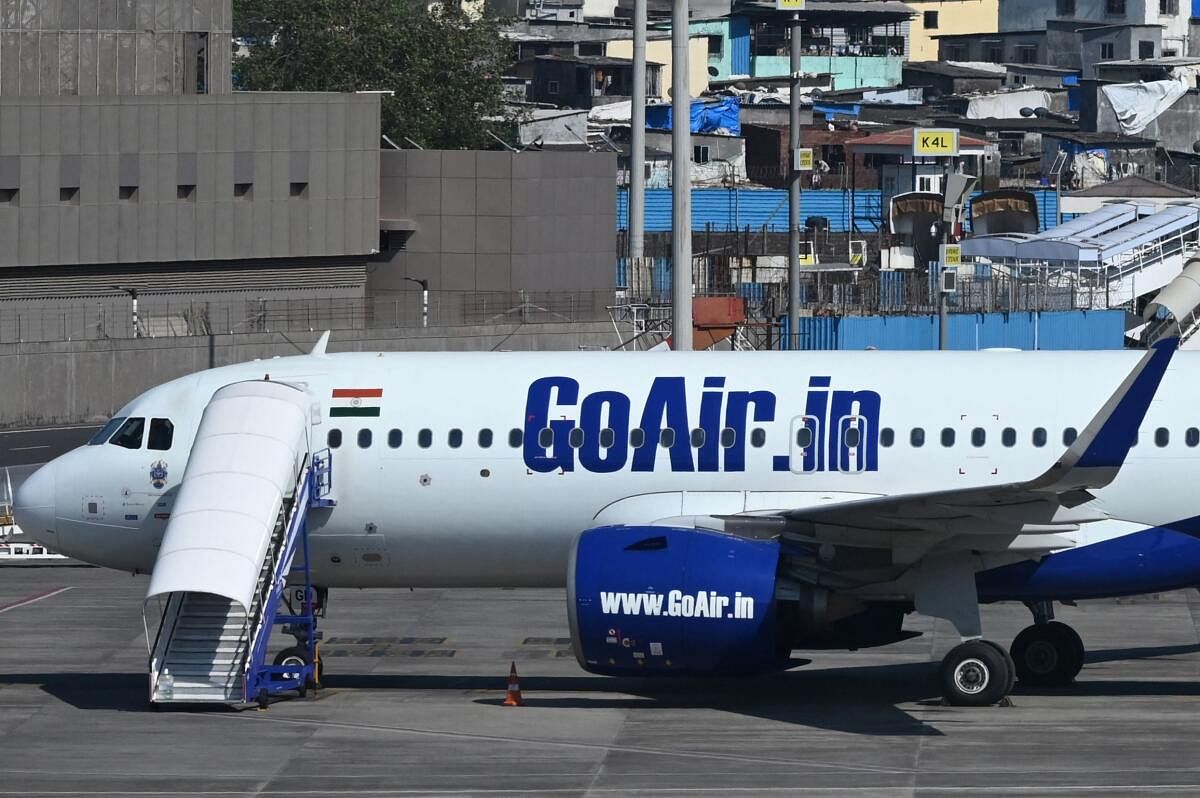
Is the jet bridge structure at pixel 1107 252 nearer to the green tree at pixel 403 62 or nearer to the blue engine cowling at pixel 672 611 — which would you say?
the green tree at pixel 403 62

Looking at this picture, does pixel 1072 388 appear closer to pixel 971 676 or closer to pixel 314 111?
pixel 971 676

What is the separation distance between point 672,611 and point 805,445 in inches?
118

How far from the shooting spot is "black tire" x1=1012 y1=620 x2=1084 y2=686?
24844 mm

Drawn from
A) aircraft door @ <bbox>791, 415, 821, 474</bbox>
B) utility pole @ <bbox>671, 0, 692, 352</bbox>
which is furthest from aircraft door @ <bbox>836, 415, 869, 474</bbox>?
utility pole @ <bbox>671, 0, 692, 352</bbox>

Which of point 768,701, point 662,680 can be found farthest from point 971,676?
point 662,680

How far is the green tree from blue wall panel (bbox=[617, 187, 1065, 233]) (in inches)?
385

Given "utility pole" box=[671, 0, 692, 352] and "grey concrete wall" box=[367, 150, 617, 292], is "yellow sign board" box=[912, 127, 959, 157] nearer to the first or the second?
"grey concrete wall" box=[367, 150, 617, 292]

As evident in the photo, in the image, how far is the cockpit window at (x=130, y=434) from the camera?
83.0ft

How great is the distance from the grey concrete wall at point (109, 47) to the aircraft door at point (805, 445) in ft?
151

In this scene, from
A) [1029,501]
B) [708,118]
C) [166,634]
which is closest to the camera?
[1029,501]

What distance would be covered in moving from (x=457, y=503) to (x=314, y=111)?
45.2m

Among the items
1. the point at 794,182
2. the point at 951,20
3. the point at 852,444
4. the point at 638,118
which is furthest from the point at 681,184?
the point at 951,20

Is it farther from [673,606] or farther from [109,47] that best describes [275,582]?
[109,47]

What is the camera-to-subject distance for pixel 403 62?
99750 millimetres
